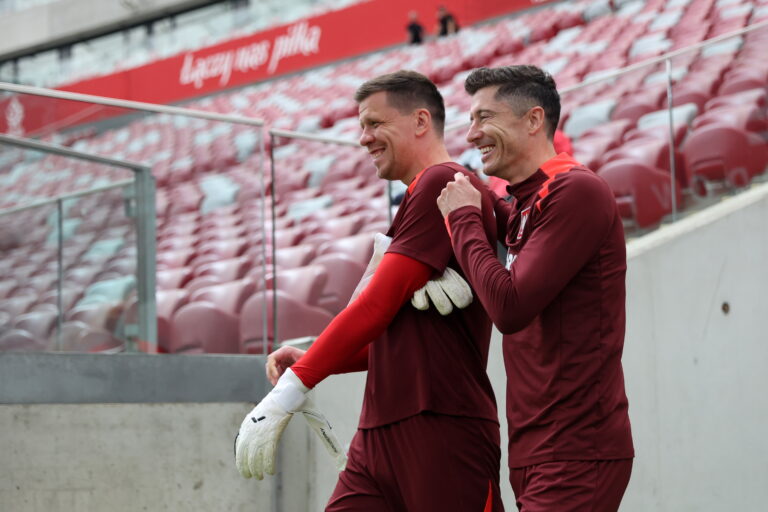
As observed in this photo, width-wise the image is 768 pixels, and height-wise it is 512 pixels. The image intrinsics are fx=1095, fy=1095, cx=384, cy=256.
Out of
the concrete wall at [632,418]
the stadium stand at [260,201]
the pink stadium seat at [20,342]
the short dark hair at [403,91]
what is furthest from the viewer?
the stadium stand at [260,201]

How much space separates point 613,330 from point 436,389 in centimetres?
36

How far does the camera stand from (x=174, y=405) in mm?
3281

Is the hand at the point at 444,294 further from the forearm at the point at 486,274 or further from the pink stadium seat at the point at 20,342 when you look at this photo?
the pink stadium seat at the point at 20,342

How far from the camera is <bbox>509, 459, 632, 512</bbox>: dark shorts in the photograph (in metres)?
1.79

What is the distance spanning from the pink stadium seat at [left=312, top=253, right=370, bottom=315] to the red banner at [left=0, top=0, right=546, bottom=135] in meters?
13.1

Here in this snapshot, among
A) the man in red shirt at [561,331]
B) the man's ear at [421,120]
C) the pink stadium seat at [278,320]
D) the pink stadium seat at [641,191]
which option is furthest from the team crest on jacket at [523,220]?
the pink stadium seat at [641,191]

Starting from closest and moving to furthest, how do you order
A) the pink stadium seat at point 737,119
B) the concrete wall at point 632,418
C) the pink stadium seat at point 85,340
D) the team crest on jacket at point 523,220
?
the team crest on jacket at point 523,220, the concrete wall at point 632,418, the pink stadium seat at point 85,340, the pink stadium seat at point 737,119

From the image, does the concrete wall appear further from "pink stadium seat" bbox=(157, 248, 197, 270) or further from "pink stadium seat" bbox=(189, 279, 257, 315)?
"pink stadium seat" bbox=(157, 248, 197, 270)

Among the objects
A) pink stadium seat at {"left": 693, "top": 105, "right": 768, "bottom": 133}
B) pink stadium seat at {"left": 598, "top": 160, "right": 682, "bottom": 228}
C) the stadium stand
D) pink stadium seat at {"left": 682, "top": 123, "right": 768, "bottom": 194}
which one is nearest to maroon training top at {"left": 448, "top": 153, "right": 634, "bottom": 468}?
the stadium stand

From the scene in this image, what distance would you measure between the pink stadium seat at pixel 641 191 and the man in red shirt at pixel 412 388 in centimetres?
217

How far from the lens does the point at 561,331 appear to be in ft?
6.15

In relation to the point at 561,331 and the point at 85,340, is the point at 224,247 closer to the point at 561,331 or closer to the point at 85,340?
the point at 85,340

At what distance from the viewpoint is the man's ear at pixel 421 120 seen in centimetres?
227


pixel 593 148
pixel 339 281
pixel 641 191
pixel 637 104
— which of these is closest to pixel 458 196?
pixel 339 281
